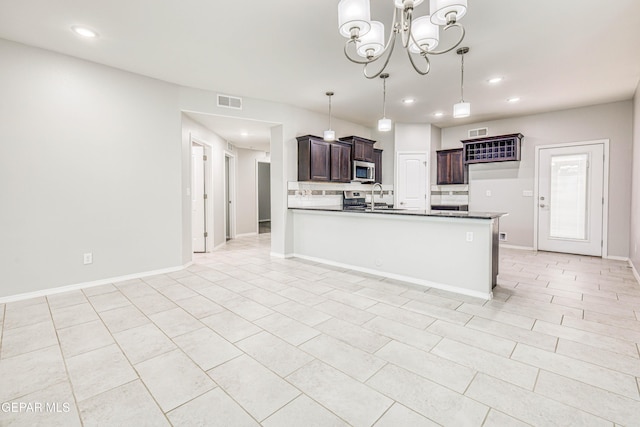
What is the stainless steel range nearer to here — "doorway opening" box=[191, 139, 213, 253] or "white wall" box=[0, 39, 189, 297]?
"doorway opening" box=[191, 139, 213, 253]

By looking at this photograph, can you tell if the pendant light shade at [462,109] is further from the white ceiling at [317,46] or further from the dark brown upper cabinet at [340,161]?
the dark brown upper cabinet at [340,161]

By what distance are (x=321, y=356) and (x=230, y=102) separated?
4.12 meters

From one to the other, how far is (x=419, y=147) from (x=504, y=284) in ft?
12.7

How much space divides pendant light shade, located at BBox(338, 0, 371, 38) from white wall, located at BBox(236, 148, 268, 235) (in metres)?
6.40

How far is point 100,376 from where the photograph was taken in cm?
190

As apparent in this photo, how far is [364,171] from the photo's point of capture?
21.2 feet

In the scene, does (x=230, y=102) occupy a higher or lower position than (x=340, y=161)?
higher

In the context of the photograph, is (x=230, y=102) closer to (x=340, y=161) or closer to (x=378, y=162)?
(x=340, y=161)

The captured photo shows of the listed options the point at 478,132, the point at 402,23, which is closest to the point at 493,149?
the point at 478,132

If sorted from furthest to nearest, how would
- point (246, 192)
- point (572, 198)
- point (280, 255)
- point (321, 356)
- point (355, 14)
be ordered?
point (246, 192)
point (572, 198)
point (280, 255)
point (321, 356)
point (355, 14)

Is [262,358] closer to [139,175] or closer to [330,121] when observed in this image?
[139,175]

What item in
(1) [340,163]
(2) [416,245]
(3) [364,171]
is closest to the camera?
(2) [416,245]

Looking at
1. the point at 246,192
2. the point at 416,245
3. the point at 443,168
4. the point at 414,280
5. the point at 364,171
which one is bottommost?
the point at 414,280

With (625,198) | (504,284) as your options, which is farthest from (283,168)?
(625,198)
